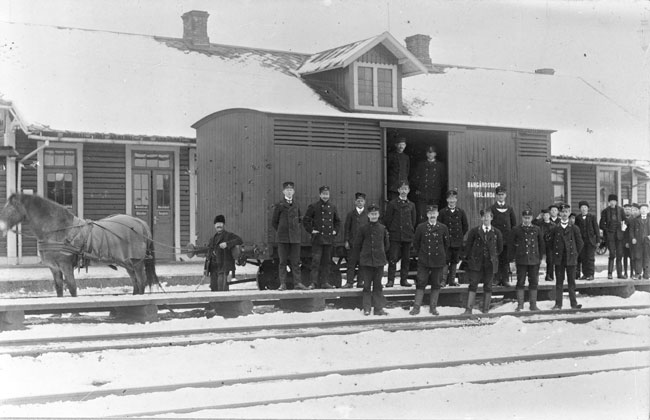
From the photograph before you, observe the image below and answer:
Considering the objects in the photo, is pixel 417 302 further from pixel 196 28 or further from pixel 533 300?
pixel 196 28

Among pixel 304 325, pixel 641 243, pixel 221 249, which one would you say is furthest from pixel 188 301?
pixel 641 243

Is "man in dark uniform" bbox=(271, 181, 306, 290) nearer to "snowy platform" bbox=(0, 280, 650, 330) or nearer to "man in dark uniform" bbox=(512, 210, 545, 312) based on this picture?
"snowy platform" bbox=(0, 280, 650, 330)

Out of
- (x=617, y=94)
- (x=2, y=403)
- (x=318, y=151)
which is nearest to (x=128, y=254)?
(x=318, y=151)

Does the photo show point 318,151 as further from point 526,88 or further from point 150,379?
point 526,88

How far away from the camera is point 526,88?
26.5 metres

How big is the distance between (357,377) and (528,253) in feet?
18.6

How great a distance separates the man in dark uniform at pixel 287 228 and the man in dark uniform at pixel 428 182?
9.85 feet

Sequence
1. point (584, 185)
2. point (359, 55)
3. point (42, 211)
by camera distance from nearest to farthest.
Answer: point (42, 211) → point (359, 55) → point (584, 185)

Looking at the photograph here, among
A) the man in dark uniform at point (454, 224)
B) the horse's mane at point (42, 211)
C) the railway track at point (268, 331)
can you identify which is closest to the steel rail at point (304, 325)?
the railway track at point (268, 331)

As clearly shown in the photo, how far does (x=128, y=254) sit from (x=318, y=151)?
3.66 metres

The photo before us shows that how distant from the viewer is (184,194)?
20422 millimetres

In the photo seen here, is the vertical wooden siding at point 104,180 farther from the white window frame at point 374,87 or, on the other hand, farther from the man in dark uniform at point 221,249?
the man in dark uniform at point 221,249

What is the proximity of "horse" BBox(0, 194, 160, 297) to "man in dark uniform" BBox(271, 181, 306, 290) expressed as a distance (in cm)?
239

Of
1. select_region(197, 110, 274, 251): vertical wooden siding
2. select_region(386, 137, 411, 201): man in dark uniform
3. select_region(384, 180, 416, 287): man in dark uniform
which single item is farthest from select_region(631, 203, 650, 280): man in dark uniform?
select_region(197, 110, 274, 251): vertical wooden siding
